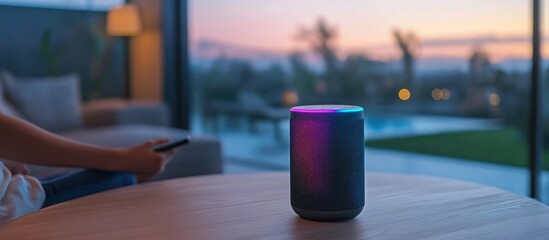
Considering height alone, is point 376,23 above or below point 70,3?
below

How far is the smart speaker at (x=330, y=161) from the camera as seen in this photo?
985 millimetres

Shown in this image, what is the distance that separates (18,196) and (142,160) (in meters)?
0.27

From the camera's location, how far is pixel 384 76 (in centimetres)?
365

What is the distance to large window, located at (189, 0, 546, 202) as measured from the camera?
120 inches

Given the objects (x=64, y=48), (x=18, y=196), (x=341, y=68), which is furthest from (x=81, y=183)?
(x=64, y=48)

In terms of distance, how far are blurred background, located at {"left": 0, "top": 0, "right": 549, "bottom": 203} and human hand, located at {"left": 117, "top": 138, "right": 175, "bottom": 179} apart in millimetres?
1668

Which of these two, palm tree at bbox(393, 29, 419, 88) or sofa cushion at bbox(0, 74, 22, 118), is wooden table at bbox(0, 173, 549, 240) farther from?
sofa cushion at bbox(0, 74, 22, 118)

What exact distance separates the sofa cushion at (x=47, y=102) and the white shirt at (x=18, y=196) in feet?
8.84

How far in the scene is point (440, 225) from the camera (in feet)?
3.20

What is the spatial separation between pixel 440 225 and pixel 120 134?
239cm

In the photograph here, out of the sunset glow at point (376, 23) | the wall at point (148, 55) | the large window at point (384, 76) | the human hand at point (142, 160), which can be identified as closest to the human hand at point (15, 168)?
the human hand at point (142, 160)

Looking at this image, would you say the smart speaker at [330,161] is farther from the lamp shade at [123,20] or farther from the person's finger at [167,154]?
the lamp shade at [123,20]

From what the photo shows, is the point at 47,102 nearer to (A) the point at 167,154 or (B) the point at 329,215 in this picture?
(A) the point at 167,154

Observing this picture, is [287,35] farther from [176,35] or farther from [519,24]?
[519,24]
